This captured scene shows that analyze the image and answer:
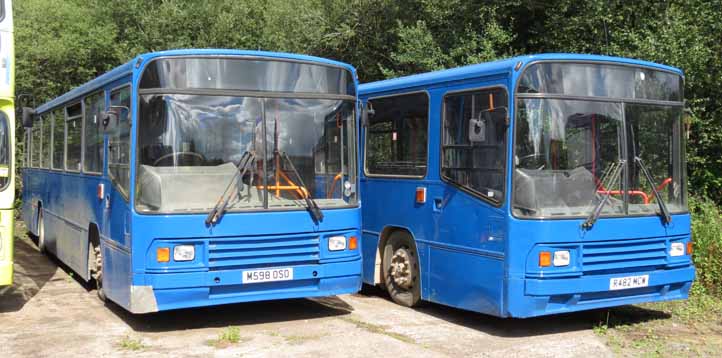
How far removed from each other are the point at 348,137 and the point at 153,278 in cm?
264

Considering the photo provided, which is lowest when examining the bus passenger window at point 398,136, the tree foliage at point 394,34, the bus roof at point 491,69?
the bus passenger window at point 398,136

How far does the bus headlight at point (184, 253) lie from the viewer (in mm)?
8070

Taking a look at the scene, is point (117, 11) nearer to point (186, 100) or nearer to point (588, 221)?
point (186, 100)

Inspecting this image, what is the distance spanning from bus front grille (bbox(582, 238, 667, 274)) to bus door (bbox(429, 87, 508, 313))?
93 cm

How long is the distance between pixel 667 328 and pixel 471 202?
8.76 feet

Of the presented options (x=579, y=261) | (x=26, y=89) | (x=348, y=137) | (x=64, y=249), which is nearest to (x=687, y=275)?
(x=579, y=261)

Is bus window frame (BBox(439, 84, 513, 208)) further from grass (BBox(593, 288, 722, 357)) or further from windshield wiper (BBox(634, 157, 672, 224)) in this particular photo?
grass (BBox(593, 288, 722, 357))

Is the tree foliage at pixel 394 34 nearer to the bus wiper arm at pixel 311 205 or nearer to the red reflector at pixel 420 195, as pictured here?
the red reflector at pixel 420 195

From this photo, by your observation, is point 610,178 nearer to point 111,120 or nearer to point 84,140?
point 111,120

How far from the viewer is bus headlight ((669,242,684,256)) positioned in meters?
8.84

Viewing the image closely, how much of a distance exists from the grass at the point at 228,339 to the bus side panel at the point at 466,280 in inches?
93.7

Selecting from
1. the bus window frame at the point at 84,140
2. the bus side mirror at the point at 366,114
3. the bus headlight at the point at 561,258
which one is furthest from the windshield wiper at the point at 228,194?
the bus headlight at the point at 561,258

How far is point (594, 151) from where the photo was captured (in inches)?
330

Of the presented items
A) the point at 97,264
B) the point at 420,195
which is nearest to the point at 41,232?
the point at 97,264
